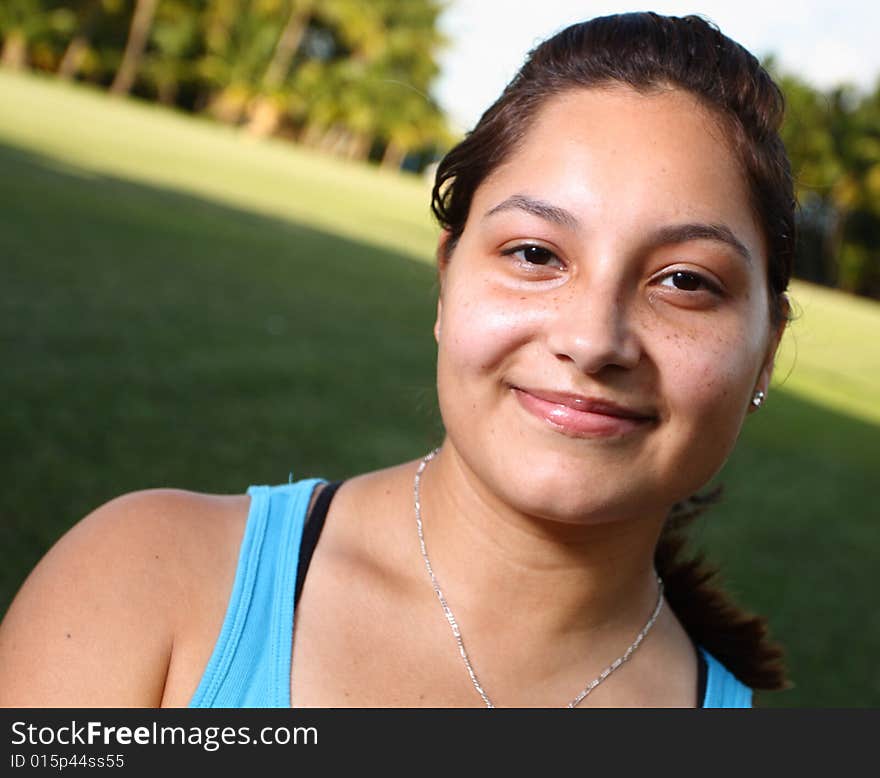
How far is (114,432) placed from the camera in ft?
17.6

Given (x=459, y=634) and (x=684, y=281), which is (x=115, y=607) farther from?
(x=684, y=281)

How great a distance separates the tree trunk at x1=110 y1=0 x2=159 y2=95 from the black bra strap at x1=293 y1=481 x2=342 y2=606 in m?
49.1

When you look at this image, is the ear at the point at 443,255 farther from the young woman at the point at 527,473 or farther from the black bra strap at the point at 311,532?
the black bra strap at the point at 311,532

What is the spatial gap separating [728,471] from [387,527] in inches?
253

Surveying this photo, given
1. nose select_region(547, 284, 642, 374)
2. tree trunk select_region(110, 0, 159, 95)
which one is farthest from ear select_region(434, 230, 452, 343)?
tree trunk select_region(110, 0, 159, 95)

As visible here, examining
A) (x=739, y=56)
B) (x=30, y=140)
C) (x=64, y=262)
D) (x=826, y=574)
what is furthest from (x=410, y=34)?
(x=739, y=56)

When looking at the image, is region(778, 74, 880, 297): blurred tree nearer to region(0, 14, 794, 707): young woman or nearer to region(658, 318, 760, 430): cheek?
region(0, 14, 794, 707): young woman

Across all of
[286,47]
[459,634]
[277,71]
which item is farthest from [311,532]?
[286,47]

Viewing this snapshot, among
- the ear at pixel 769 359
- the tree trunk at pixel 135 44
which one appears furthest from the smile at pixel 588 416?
the tree trunk at pixel 135 44

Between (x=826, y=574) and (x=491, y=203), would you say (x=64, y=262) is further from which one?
(x=491, y=203)

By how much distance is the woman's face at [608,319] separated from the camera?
5.85 ft

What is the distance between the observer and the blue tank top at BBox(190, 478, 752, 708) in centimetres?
174

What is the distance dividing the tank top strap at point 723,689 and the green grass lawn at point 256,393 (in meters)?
0.90

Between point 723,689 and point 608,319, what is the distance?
888 millimetres
